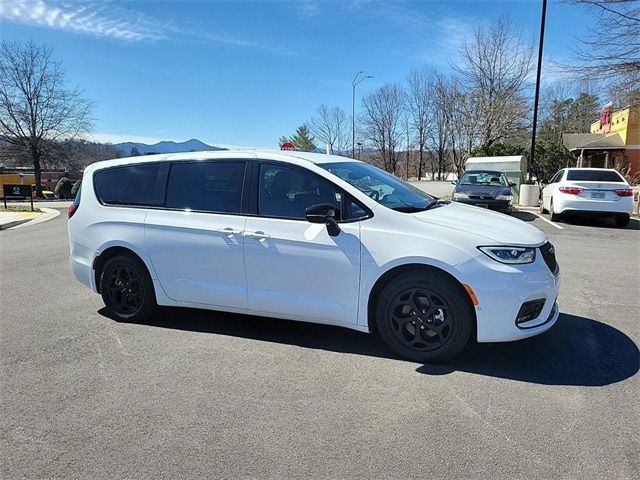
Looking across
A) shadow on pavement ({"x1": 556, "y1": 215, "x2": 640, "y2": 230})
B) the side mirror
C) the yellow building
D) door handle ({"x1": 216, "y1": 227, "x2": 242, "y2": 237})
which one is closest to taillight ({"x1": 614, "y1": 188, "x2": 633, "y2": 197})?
shadow on pavement ({"x1": 556, "y1": 215, "x2": 640, "y2": 230})

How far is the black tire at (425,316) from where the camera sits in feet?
11.5

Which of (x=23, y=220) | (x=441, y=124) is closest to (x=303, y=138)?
(x=441, y=124)

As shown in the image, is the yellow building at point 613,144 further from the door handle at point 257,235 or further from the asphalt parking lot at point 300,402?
the door handle at point 257,235

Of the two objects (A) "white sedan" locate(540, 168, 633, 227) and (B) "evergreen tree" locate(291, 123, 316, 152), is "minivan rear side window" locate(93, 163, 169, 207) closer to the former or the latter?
(A) "white sedan" locate(540, 168, 633, 227)

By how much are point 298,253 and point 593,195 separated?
1073 centimetres

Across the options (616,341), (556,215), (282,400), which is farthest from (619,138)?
(282,400)

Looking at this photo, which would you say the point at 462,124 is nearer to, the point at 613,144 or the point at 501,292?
the point at 613,144

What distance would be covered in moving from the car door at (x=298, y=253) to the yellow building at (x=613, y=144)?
35.0m

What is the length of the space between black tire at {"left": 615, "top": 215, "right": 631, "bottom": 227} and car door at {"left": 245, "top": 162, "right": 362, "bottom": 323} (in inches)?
429

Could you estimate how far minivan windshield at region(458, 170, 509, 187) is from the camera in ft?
46.2

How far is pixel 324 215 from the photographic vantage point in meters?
3.69

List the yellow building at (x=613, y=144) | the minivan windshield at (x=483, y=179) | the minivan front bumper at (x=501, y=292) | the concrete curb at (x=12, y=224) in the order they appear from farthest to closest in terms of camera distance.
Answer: the yellow building at (x=613, y=144), the concrete curb at (x=12, y=224), the minivan windshield at (x=483, y=179), the minivan front bumper at (x=501, y=292)

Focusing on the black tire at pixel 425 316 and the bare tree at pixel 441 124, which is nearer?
the black tire at pixel 425 316

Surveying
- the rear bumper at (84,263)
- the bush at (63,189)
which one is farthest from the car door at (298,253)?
the bush at (63,189)
